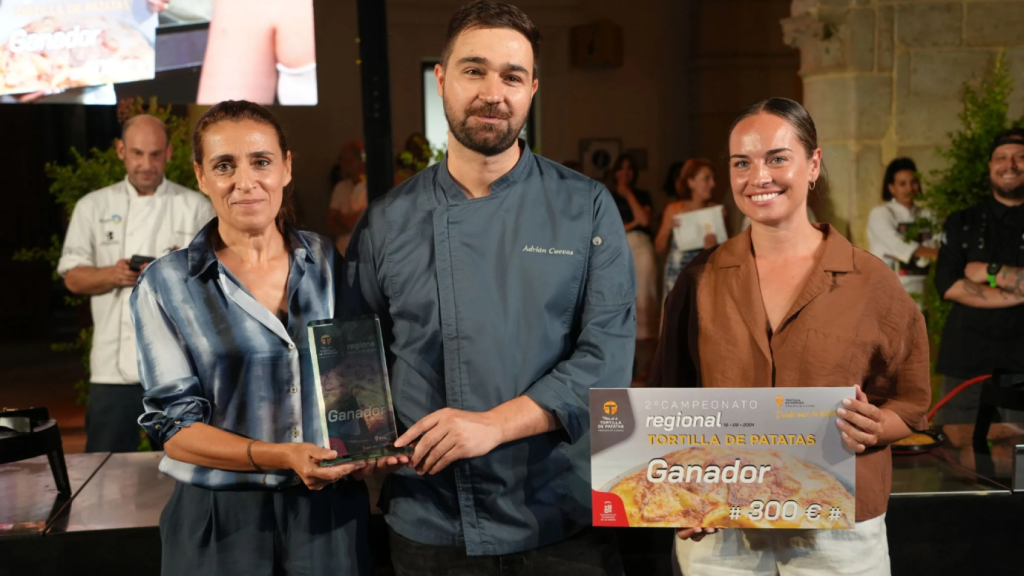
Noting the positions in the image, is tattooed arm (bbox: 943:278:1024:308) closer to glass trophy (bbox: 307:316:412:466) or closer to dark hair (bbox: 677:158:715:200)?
dark hair (bbox: 677:158:715:200)

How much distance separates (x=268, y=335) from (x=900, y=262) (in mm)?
4269

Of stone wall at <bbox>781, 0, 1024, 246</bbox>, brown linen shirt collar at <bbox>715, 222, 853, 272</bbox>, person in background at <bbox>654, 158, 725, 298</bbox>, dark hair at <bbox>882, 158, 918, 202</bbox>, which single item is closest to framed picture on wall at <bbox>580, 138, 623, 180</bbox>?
person in background at <bbox>654, 158, 725, 298</bbox>

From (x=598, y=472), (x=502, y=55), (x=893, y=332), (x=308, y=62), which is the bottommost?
(x=598, y=472)

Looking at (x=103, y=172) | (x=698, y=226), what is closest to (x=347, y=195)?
(x=103, y=172)

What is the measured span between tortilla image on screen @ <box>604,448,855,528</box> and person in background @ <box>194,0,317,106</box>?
2843 millimetres

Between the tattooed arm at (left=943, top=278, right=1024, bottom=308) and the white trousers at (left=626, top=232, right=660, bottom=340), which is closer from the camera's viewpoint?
the tattooed arm at (left=943, top=278, right=1024, bottom=308)

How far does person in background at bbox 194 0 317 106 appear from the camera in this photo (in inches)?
157

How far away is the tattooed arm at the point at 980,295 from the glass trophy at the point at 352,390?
328 centimetres

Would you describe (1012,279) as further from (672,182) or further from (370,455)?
(370,455)

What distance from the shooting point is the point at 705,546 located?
1702 millimetres

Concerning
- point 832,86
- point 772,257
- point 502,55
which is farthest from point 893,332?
point 832,86

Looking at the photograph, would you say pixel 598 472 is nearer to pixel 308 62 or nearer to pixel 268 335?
pixel 268 335

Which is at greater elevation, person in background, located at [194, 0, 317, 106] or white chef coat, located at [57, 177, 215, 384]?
person in background, located at [194, 0, 317, 106]

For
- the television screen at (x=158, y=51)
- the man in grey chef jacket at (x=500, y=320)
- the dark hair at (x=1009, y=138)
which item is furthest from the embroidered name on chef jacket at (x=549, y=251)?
the dark hair at (x=1009, y=138)
